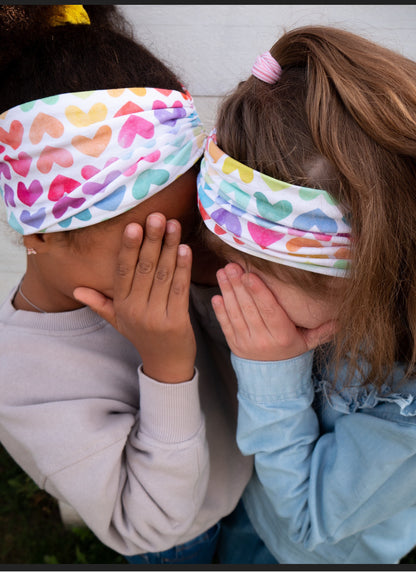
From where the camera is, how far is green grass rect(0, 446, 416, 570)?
1.86 meters

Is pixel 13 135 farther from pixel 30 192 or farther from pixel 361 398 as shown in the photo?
pixel 361 398

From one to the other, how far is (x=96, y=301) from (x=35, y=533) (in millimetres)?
1377

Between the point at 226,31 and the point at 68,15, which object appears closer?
the point at 68,15

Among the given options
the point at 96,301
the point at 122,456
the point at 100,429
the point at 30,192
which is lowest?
the point at 122,456

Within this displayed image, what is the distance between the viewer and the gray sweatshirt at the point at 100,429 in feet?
3.46

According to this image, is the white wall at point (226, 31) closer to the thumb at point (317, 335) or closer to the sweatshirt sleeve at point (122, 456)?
the sweatshirt sleeve at point (122, 456)

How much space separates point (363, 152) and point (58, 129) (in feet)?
1.71

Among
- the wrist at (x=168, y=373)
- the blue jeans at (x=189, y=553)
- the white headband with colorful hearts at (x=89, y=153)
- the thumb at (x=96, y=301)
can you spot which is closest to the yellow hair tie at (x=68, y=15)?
the white headband with colorful hearts at (x=89, y=153)

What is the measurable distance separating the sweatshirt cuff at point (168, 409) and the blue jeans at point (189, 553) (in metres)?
0.53

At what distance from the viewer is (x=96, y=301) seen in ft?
3.50

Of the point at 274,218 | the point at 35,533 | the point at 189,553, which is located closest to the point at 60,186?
the point at 274,218

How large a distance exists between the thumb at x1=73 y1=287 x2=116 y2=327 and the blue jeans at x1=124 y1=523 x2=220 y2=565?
0.76m

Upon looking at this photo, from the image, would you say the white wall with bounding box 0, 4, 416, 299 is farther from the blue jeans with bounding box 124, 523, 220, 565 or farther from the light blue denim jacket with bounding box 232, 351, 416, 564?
the blue jeans with bounding box 124, 523, 220, 565

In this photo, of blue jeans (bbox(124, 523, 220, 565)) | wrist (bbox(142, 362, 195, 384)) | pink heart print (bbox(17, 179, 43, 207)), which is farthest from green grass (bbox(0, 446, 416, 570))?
pink heart print (bbox(17, 179, 43, 207))
